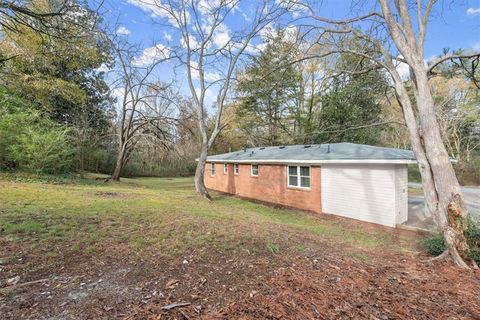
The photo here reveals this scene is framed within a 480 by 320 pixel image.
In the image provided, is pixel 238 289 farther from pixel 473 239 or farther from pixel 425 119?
pixel 425 119

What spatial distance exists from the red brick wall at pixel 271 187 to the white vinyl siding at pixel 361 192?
0.51 meters

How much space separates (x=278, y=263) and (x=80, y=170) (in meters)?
18.2

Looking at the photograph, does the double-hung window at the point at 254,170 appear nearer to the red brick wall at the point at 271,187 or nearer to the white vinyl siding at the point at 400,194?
the red brick wall at the point at 271,187

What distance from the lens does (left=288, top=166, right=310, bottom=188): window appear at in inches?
438

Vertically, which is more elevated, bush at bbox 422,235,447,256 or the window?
the window

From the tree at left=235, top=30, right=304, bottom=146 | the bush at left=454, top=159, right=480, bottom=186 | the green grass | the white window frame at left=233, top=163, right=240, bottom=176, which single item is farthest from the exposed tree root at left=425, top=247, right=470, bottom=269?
the bush at left=454, top=159, right=480, bottom=186

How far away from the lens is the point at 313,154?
431 inches

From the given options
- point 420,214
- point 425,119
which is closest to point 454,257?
point 425,119

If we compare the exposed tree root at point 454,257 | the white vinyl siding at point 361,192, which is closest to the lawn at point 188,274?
the exposed tree root at point 454,257

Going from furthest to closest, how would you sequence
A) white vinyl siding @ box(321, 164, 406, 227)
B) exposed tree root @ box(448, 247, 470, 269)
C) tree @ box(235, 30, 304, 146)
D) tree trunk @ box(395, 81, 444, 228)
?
tree @ box(235, 30, 304, 146) < white vinyl siding @ box(321, 164, 406, 227) < tree trunk @ box(395, 81, 444, 228) < exposed tree root @ box(448, 247, 470, 269)

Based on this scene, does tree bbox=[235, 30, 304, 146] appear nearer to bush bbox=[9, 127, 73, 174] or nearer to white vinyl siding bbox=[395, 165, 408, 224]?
white vinyl siding bbox=[395, 165, 408, 224]

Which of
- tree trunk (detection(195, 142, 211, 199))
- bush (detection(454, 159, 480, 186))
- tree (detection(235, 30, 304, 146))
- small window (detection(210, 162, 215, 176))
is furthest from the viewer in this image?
tree (detection(235, 30, 304, 146))

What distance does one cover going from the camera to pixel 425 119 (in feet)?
16.0

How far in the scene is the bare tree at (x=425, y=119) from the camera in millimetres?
4273
